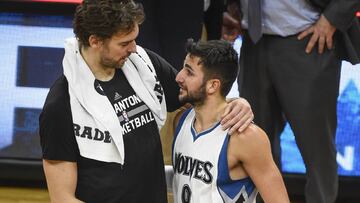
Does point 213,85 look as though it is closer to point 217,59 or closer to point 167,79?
point 217,59

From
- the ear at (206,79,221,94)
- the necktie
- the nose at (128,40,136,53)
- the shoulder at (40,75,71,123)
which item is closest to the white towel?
the shoulder at (40,75,71,123)

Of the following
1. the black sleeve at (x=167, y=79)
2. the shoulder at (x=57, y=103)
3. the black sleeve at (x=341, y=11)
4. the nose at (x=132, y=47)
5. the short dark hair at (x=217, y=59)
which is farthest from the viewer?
the black sleeve at (x=341, y=11)

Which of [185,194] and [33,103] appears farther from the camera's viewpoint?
[33,103]

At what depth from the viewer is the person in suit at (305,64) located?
3.95 meters

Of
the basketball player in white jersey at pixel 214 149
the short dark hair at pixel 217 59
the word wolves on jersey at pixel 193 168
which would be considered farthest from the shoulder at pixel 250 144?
the short dark hair at pixel 217 59

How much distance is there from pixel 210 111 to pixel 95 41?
0.52 metres

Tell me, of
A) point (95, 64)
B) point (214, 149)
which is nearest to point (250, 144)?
point (214, 149)

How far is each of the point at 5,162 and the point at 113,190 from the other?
6.63 feet

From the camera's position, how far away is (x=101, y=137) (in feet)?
9.91

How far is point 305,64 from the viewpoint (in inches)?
158

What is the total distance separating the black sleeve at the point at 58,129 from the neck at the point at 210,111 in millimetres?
523

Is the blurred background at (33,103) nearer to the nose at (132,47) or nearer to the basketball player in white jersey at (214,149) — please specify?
the basketball player in white jersey at (214,149)

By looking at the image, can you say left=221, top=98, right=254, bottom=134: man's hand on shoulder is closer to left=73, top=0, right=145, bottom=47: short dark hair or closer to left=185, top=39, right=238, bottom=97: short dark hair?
left=185, top=39, right=238, bottom=97: short dark hair

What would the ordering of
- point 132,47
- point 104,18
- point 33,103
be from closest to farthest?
point 104,18 → point 132,47 → point 33,103
